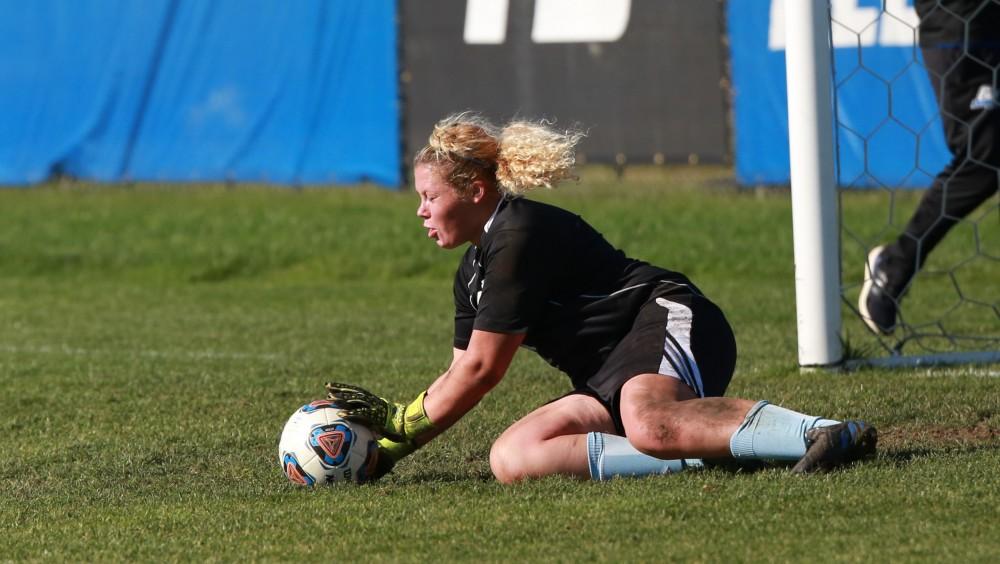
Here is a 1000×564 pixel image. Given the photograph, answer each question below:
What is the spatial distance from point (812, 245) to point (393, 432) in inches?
88.7

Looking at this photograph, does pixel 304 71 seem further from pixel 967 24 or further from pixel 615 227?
pixel 967 24

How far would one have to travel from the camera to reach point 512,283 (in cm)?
464

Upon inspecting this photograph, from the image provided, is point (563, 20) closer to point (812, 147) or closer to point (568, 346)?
point (812, 147)

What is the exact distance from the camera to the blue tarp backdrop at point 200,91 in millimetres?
12609

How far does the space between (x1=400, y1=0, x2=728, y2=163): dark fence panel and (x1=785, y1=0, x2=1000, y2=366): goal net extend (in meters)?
1.28

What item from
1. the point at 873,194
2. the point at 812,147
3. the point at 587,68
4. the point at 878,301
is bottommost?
the point at 873,194

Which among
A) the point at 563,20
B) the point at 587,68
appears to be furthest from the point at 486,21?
the point at 587,68

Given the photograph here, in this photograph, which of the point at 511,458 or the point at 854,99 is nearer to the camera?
the point at 511,458

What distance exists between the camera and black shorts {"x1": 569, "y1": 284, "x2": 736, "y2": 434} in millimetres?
4754

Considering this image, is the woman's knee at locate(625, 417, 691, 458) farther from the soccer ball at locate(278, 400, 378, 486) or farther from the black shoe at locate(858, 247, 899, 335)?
the black shoe at locate(858, 247, 899, 335)

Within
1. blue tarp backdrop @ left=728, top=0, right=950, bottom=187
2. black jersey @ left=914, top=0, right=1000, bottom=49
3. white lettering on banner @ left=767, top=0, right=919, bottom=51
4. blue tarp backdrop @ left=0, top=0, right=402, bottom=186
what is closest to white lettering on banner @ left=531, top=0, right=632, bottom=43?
blue tarp backdrop @ left=728, top=0, right=950, bottom=187

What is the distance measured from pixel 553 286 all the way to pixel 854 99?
7.05m

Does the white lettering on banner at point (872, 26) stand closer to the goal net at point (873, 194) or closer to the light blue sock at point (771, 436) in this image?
the goal net at point (873, 194)

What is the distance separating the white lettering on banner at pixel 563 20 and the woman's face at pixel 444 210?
755cm
